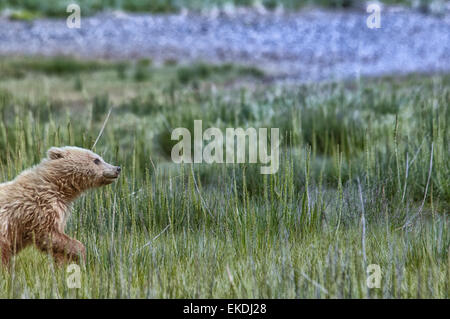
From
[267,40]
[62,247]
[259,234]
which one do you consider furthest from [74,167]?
[267,40]

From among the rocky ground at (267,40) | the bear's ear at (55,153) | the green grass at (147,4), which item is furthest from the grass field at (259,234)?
the green grass at (147,4)

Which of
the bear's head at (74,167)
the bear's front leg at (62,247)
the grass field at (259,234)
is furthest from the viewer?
the bear's head at (74,167)

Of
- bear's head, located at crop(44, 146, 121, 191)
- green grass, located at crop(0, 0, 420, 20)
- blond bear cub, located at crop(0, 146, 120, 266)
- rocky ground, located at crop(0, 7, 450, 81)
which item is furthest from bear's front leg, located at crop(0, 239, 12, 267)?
green grass, located at crop(0, 0, 420, 20)

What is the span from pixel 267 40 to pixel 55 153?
9303 millimetres

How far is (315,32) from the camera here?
12.2 metres

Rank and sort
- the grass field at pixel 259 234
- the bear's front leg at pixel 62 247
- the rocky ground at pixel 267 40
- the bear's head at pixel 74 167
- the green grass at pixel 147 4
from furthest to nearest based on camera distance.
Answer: the green grass at pixel 147 4, the rocky ground at pixel 267 40, the bear's head at pixel 74 167, the bear's front leg at pixel 62 247, the grass field at pixel 259 234

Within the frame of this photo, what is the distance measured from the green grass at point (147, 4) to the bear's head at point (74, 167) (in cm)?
1120

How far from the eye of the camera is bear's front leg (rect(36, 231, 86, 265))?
8.43 ft

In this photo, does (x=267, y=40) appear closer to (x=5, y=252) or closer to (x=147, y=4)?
(x=147, y=4)

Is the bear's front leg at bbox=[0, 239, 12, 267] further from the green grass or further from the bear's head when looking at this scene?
the green grass

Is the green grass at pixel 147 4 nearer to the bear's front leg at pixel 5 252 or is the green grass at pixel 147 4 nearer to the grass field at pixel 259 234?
the grass field at pixel 259 234

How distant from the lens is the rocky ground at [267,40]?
33.6 ft

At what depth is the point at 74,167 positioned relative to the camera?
286 centimetres
